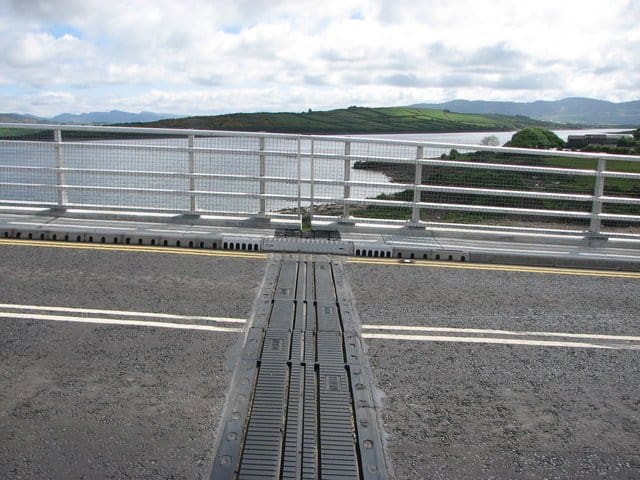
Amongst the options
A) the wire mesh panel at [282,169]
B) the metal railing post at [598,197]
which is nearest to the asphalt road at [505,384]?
the metal railing post at [598,197]

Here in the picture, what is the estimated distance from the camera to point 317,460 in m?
3.35

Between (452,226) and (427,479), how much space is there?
7.01m

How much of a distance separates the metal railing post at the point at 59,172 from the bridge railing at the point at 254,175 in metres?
0.02

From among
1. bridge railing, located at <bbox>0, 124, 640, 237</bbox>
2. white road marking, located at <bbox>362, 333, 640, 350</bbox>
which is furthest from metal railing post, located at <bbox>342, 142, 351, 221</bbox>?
white road marking, located at <bbox>362, 333, 640, 350</bbox>

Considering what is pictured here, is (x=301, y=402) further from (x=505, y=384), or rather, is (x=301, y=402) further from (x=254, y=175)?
(x=254, y=175)

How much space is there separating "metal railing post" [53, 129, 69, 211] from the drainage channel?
567 cm

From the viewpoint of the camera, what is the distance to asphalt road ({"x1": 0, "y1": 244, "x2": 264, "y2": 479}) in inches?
132

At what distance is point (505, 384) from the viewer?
4.46 m

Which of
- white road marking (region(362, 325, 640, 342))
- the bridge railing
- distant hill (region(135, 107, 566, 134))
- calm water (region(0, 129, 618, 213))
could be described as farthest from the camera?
distant hill (region(135, 107, 566, 134))

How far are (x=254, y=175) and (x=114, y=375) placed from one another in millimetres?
5750

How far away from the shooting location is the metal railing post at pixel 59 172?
9.96 meters

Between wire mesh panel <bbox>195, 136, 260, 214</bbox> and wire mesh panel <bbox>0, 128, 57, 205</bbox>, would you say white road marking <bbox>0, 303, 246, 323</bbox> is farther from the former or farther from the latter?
wire mesh panel <bbox>0, 128, 57, 205</bbox>

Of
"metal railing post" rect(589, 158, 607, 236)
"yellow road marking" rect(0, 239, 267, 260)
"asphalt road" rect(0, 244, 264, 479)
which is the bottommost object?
"asphalt road" rect(0, 244, 264, 479)

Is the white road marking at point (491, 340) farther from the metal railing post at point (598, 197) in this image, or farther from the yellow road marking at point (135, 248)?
the metal railing post at point (598, 197)
